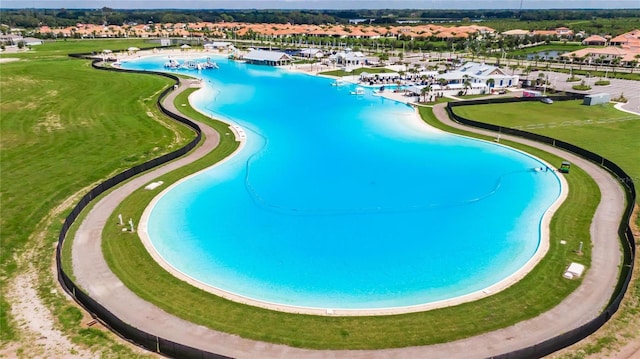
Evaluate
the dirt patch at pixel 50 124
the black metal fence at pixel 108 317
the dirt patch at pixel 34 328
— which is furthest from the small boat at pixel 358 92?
the dirt patch at pixel 34 328

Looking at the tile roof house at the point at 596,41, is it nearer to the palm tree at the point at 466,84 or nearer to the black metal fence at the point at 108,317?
the palm tree at the point at 466,84

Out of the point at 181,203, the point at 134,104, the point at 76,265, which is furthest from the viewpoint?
the point at 134,104

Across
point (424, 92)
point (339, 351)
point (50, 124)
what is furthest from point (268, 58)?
point (339, 351)

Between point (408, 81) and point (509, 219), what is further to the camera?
point (408, 81)

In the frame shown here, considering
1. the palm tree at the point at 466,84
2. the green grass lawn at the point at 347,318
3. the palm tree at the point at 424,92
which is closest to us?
the green grass lawn at the point at 347,318

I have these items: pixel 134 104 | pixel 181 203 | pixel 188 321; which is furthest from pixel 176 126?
pixel 188 321

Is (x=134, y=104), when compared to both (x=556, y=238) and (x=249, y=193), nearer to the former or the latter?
(x=249, y=193)
